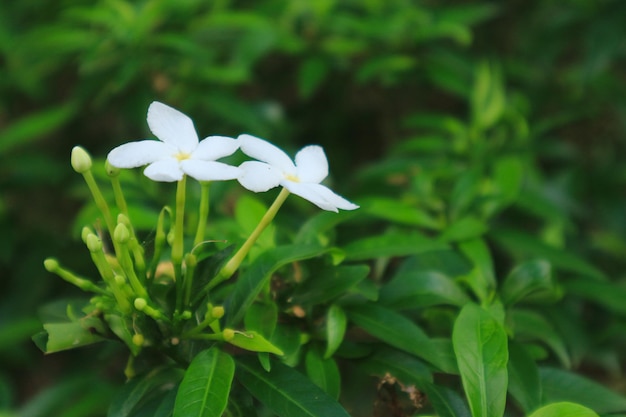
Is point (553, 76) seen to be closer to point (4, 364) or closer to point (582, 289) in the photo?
point (582, 289)

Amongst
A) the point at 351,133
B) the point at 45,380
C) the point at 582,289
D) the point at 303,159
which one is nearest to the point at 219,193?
the point at 303,159

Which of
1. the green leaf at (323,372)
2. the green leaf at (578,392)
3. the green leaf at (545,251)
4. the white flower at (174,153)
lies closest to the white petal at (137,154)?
the white flower at (174,153)

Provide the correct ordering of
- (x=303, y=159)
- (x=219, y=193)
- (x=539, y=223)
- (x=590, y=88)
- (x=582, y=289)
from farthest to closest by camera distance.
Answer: (x=590, y=88), (x=539, y=223), (x=219, y=193), (x=582, y=289), (x=303, y=159)

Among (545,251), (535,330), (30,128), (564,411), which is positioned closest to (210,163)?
(564,411)

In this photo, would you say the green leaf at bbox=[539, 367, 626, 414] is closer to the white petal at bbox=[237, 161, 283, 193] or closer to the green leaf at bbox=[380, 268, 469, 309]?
the green leaf at bbox=[380, 268, 469, 309]

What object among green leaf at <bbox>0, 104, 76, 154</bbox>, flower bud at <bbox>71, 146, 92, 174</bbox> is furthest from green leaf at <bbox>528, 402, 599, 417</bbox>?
green leaf at <bbox>0, 104, 76, 154</bbox>
